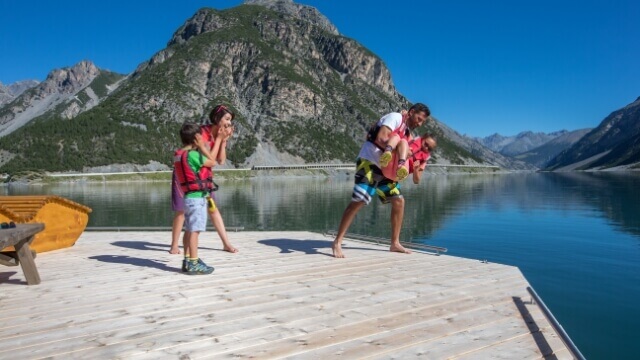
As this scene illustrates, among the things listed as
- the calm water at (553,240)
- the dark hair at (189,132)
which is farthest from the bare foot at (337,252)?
the calm water at (553,240)

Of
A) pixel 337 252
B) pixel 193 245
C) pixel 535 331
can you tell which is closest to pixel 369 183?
pixel 337 252

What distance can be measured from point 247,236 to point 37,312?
22.8 feet

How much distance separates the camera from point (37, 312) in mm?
5238

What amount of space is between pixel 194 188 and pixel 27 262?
2540 millimetres

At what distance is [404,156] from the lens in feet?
27.4

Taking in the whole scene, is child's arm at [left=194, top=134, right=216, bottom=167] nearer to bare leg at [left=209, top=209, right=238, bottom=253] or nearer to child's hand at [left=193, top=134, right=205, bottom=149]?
child's hand at [left=193, top=134, right=205, bottom=149]

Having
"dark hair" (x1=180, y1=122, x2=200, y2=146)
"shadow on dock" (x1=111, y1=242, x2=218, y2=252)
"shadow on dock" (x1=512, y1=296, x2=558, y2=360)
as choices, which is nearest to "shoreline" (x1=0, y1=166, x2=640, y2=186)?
"shadow on dock" (x1=111, y1=242, x2=218, y2=252)

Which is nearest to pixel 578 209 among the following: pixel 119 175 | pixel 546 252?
pixel 546 252

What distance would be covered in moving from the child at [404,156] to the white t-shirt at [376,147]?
0.72ft

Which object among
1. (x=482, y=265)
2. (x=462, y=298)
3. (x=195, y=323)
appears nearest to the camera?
(x=195, y=323)

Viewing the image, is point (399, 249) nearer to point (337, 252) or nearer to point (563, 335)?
point (337, 252)

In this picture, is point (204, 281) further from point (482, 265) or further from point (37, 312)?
point (482, 265)

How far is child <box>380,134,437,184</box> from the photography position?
26.9 feet

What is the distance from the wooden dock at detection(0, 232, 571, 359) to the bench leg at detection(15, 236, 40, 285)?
0.18m
